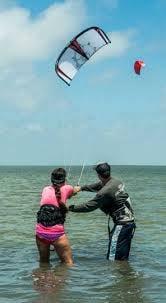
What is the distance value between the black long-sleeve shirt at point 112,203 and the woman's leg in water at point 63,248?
61 cm

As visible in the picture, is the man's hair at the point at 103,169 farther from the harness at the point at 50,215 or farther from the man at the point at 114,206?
the harness at the point at 50,215

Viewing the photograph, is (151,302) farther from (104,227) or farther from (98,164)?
(104,227)

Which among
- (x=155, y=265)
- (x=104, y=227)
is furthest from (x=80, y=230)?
(x=155, y=265)

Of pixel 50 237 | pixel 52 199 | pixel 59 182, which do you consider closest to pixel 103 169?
pixel 59 182

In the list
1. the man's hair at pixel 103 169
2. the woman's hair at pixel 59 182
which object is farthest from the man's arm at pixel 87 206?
the man's hair at pixel 103 169

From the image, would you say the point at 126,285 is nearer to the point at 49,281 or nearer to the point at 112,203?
the point at 49,281

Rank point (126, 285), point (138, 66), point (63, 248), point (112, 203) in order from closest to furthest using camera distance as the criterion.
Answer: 1. point (126, 285)
2. point (63, 248)
3. point (112, 203)
4. point (138, 66)

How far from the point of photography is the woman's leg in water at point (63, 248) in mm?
9766

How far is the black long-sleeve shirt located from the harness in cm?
24

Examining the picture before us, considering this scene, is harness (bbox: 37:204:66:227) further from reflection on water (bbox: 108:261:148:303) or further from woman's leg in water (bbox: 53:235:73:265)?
reflection on water (bbox: 108:261:148:303)

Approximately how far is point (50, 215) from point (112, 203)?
4.12ft

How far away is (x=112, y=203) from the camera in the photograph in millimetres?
10031

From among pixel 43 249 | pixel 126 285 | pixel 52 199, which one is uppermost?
pixel 52 199

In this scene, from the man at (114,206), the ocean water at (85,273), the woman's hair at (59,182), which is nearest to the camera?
the ocean water at (85,273)
